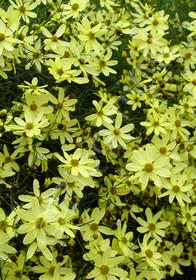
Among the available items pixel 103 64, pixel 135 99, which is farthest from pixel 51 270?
pixel 103 64

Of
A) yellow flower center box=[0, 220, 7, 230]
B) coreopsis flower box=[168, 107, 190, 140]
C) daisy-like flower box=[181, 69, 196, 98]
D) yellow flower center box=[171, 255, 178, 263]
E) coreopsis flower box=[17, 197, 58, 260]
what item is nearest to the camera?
coreopsis flower box=[17, 197, 58, 260]

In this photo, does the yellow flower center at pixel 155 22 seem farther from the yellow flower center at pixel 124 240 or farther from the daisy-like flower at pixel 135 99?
the yellow flower center at pixel 124 240

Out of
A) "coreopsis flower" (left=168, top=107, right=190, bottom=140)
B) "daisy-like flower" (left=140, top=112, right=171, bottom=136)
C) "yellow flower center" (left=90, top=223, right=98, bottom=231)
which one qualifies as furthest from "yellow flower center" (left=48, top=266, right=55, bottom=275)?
"coreopsis flower" (left=168, top=107, right=190, bottom=140)

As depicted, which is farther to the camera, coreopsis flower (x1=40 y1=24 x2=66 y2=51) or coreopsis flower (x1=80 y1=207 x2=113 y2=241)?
coreopsis flower (x1=40 y1=24 x2=66 y2=51)

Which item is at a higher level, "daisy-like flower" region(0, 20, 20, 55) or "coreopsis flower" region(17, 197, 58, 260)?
"daisy-like flower" region(0, 20, 20, 55)

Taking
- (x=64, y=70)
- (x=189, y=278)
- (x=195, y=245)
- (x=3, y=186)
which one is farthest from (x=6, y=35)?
(x=189, y=278)

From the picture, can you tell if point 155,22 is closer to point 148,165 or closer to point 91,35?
point 91,35

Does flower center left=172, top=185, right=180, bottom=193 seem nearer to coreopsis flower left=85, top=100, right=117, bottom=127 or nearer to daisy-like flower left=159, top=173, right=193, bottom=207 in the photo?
daisy-like flower left=159, top=173, right=193, bottom=207
